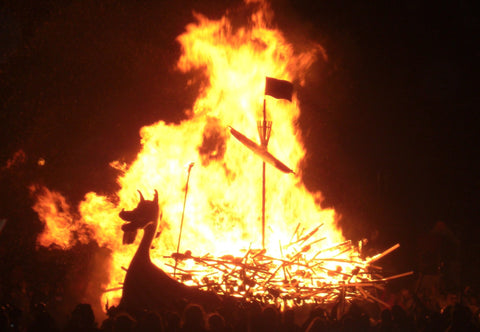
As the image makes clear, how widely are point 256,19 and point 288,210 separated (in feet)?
15.8

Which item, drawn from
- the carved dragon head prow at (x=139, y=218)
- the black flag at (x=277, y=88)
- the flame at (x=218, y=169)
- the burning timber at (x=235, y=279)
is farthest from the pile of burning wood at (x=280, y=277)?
the black flag at (x=277, y=88)

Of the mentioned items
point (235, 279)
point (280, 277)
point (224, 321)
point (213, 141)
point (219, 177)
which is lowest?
point (224, 321)

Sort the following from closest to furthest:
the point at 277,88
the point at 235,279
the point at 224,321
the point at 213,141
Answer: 1. the point at 224,321
2. the point at 235,279
3. the point at 277,88
4. the point at 213,141

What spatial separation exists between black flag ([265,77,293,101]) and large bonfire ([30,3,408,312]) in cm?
142

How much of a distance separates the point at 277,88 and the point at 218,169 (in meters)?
2.77

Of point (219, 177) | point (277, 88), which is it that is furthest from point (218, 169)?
point (277, 88)

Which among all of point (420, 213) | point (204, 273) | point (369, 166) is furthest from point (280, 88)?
point (420, 213)

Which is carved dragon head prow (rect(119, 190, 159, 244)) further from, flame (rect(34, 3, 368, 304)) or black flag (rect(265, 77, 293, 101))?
black flag (rect(265, 77, 293, 101))

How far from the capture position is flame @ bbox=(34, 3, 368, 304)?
36.9 feet

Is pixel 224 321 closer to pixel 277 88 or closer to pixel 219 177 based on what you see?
pixel 277 88

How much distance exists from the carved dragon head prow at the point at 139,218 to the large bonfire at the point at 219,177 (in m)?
2.42

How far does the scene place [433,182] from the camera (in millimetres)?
15312

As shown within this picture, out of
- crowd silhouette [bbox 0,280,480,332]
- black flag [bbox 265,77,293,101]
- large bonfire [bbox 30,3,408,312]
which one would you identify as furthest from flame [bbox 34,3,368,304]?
crowd silhouette [bbox 0,280,480,332]

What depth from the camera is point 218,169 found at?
474 inches
